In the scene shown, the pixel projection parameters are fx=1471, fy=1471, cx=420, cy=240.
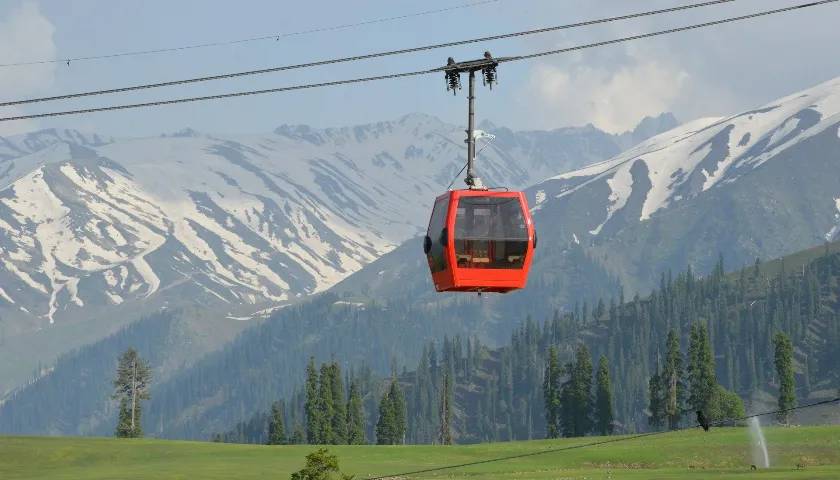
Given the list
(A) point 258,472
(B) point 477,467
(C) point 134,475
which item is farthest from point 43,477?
(B) point 477,467

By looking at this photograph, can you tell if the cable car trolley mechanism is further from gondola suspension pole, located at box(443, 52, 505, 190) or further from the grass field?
the grass field

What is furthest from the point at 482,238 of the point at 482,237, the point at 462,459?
the point at 462,459

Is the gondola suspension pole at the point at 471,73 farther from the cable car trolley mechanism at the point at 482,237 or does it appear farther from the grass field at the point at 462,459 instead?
the grass field at the point at 462,459

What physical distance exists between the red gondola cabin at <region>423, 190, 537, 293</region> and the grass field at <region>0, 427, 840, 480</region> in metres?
54.6

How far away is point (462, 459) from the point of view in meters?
147

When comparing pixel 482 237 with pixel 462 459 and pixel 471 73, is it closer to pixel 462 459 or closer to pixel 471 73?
pixel 471 73

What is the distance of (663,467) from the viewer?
131m

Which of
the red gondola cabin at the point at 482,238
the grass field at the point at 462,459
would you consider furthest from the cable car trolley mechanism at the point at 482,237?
the grass field at the point at 462,459

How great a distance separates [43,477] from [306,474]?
57675mm

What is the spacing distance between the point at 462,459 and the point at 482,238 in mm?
100031

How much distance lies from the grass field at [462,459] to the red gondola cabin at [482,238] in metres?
54.6

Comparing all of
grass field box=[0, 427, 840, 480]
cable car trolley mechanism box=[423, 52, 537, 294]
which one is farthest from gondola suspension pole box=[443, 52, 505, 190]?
grass field box=[0, 427, 840, 480]

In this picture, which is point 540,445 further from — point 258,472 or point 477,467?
point 258,472

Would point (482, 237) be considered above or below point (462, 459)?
above
